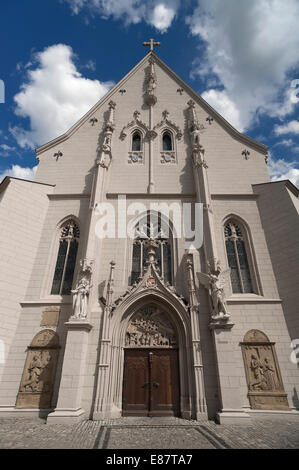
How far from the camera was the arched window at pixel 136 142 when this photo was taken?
14094mm

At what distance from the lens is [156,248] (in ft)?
35.6

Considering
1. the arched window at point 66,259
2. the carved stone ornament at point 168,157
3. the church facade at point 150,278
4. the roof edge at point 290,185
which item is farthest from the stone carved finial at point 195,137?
the arched window at point 66,259

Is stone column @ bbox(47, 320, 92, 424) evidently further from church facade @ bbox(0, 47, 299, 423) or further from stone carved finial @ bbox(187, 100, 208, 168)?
stone carved finial @ bbox(187, 100, 208, 168)

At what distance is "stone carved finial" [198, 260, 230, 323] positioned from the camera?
824cm

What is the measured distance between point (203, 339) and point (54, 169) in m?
11.8

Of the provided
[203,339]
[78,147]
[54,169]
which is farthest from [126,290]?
[78,147]

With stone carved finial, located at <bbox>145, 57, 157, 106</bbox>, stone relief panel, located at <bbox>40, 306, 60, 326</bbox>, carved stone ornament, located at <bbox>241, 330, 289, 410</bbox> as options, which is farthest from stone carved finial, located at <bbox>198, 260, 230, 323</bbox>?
stone carved finial, located at <bbox>145, 57, 157, 106</bbox>

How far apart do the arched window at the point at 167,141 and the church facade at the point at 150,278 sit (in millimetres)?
74

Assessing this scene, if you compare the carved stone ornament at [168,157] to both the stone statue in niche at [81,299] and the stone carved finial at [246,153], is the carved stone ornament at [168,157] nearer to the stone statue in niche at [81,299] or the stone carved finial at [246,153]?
the stone carved finial at [246,153]

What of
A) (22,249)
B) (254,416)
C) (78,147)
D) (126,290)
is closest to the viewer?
(254,416)

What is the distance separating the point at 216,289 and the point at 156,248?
11.2 feet

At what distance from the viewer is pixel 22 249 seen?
410 inches

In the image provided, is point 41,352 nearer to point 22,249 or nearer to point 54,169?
point 22,249

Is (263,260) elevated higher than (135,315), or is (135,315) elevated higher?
(263,260)
